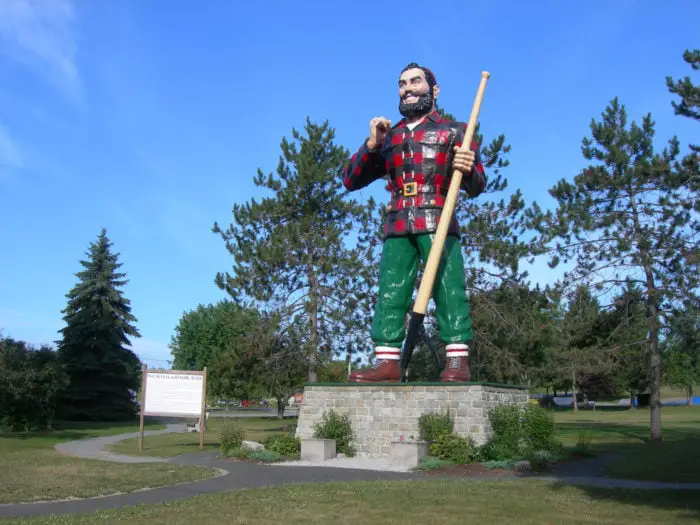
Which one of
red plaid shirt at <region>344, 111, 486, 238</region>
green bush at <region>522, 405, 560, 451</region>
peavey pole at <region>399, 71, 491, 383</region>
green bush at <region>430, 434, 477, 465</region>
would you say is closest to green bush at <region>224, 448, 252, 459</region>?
green bush at <region>430, 434, 477, 465</region>

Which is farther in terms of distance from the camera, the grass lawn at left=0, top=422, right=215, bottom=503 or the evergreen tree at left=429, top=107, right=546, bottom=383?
the evergreen tree at left=429, top=107, right=546, bottom=383

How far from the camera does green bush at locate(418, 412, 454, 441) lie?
40.0 feet

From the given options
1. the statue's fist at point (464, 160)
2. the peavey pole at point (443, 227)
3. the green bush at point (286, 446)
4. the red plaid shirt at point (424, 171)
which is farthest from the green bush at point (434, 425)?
the statue's fist at point (464, 160)

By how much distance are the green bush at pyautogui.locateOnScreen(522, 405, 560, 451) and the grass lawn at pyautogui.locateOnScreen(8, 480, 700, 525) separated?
382 centimetres

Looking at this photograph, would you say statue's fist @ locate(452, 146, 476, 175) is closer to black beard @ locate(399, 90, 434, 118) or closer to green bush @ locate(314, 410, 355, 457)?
black beard @ locate(399, 90, 434, 118)

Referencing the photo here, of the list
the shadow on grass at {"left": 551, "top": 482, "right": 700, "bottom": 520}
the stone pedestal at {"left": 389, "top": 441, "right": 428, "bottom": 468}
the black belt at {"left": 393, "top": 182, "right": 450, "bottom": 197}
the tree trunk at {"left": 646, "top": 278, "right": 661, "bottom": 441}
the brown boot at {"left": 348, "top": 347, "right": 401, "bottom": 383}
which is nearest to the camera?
the shadow on grass at {"left": 551, "top": 482, "right": 700, "bottom": 520}

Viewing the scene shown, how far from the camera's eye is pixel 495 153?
26.1 meters

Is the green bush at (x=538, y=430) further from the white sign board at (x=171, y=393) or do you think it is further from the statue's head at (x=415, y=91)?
the white sign board at (x=171, y=393)

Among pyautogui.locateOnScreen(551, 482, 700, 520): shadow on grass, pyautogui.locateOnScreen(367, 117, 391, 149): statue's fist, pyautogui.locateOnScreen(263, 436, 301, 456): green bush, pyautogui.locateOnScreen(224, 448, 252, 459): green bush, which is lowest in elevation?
pyautogui.locateOnScreen(224, 448, 252, 459): green bush

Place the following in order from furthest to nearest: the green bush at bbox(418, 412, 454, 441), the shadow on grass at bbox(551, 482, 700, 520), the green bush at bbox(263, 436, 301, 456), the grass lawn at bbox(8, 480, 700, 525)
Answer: the green bush at bbox(263, 436, 301, 456)
the green bush at bbox(418, 412, 454, 441)
the shadow on grass at bbox(551, 482, 700, 520)
the grass lawn at bbox(8, 480, 700, 525)

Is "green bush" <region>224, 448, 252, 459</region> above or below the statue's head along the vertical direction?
below

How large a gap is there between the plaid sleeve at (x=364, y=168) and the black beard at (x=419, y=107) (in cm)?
Answer: 95

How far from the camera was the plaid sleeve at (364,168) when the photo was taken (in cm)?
1364

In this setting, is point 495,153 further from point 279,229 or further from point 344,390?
point 344,390
